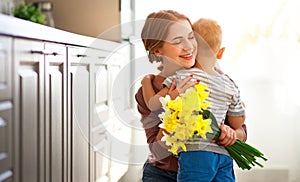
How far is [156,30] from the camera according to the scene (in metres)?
1.90

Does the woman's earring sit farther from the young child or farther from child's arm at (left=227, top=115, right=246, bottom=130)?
child's arm at (left=227, top=115, right=246, bottom=130)

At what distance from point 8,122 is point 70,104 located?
0.63 metres

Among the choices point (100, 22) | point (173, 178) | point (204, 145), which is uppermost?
point (100, 22)

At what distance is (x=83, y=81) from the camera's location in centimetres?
208

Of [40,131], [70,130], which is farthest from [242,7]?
[40,131]

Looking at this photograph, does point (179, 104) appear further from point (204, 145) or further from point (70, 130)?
point (70, 130)

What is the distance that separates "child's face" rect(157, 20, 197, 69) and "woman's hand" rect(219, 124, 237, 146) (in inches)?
10.3

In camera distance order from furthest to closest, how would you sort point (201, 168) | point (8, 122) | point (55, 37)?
point (201, 168), point (55, 37), point (8, 122)

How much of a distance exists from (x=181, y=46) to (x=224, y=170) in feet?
1.59

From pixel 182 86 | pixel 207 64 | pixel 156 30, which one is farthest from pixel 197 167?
pixel 156 30

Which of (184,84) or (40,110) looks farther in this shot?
(184,84)

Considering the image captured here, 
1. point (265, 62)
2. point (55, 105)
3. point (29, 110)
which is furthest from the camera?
point (265, 62)

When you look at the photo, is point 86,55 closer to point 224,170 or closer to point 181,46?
point 181,46

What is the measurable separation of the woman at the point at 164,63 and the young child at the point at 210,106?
0.04 metres
